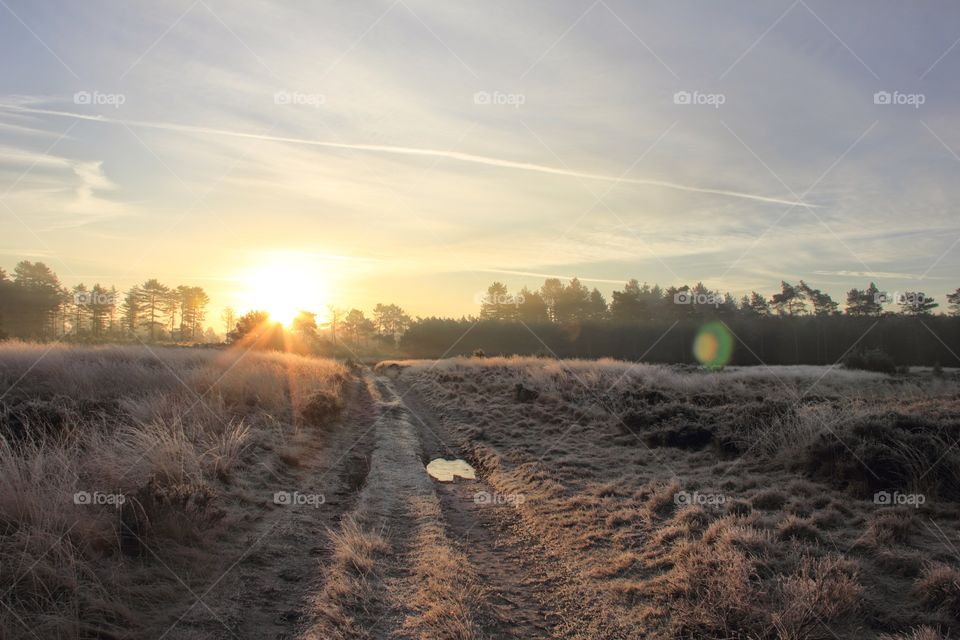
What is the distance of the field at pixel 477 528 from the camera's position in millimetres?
4598

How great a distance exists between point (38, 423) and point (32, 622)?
6042 millimetres

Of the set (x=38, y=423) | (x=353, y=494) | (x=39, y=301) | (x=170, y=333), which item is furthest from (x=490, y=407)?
(x=170, y=333)

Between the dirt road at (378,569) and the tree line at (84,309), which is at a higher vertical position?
the tree line at (84,309)

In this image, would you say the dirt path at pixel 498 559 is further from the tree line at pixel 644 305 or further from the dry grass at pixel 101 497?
the tree line at pixel 644 305

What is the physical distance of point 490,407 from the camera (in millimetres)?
20188

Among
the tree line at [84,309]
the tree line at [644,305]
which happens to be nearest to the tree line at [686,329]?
the tree line at [644,305]

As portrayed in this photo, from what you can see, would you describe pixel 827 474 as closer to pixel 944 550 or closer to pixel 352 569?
pixel 944 550

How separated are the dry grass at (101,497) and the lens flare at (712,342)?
64590 mm
